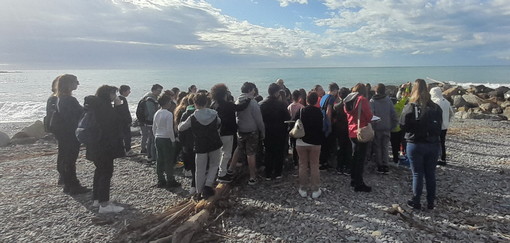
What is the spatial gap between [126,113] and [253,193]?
4490mm

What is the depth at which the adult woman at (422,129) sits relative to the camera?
4.63 metres

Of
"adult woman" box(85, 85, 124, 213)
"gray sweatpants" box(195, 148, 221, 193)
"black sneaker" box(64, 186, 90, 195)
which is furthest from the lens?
"black sneaker" box(64, 186, 90, 195)

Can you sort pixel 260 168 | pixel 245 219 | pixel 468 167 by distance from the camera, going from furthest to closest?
pixel 468 167 → pixel 260 168 → pixel 245 219

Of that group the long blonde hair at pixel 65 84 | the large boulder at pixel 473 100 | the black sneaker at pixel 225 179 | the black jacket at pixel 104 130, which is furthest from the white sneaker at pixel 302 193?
the large boulder at pixel 473 100

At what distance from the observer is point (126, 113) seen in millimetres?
8094

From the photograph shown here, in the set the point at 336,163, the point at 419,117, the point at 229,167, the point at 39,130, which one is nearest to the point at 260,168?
the point at 229,167

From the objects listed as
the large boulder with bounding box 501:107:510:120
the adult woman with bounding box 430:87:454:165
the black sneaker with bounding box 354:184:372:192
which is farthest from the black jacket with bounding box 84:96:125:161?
the large boulder with bounding box 501:107:510:120

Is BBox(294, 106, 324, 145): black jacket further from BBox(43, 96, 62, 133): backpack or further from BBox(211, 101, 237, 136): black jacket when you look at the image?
BBox(43, 96, 62, 133): backpack

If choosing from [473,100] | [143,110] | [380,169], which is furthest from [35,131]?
[473,100]

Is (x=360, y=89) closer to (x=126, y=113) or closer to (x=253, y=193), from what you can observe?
(x=253, y=193)

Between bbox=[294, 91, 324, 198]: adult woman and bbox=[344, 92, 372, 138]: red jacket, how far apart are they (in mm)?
593

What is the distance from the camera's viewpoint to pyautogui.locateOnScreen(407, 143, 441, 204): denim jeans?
15.5 feet

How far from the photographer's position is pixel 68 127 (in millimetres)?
5910

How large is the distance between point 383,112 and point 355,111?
1.50 meters
